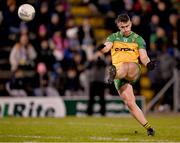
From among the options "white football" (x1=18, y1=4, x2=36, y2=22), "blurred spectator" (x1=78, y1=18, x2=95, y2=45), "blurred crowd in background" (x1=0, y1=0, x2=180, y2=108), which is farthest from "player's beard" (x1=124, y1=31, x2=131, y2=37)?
"blurred spectator" (x1=78, y1=18, x2=95, y2=45)

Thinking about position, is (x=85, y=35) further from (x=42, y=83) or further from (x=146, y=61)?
(x=146, y=61)

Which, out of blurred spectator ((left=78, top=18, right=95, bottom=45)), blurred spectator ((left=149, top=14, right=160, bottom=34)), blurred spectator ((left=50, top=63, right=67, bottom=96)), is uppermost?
blurred spectator ((left=149, top=14, right=160, bottom=34))

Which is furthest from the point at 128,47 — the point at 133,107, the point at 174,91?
the point at 174,91

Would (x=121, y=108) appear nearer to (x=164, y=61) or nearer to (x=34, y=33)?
(x=164, y=61)

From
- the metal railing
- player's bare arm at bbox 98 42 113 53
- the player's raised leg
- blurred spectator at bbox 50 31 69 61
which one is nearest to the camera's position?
the player's raised leg

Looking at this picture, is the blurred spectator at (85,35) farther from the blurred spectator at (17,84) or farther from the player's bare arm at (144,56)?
the player's bare arm at (144,56)

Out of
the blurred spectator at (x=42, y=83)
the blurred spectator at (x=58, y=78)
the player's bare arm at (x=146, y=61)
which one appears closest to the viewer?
the player's bare arm at (x=146, y=61)

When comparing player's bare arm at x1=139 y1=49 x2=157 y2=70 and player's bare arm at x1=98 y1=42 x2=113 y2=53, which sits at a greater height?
player's bare arm at x1=98 y1=42 x2=113 y2=53

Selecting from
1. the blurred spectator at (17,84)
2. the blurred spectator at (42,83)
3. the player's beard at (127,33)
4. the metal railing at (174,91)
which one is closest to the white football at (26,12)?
the player's beard at (127,33)

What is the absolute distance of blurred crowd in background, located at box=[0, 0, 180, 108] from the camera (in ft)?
68.4

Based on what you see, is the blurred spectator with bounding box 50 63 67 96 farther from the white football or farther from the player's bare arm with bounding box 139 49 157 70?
the player's bare arm with bounding box 139 49 157 70

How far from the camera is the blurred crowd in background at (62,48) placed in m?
20.8

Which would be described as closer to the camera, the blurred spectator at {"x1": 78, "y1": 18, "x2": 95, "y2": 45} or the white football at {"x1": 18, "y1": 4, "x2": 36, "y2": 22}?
the white football at {"x1": 18, "y1": 4, "x2": 36, "y2": 22}

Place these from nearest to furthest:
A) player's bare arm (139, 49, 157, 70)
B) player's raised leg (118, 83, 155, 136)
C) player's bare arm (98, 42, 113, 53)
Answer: player's bare arm (139, 49, 157, 70)
player's raised leg (118, 83, 155, 136)
player's bare arm (98, 42, 113, 53)
